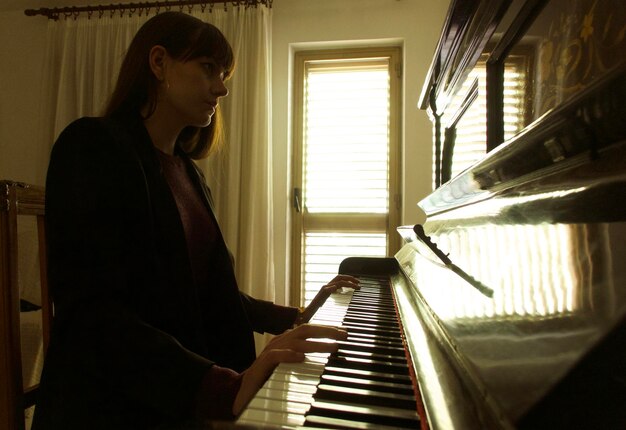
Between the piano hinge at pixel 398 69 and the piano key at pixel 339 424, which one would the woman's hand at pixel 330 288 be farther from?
the piano hinge at pixel 398 69

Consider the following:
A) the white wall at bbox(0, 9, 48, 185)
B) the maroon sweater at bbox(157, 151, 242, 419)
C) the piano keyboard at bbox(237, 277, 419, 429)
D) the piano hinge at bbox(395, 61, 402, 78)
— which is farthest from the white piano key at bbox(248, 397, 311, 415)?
the white wall at bbox(0, 9, 48, 185)

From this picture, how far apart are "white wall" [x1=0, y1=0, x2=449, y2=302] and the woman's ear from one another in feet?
5.63

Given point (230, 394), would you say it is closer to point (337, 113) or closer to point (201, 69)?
point (201, 69)

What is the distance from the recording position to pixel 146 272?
853mm

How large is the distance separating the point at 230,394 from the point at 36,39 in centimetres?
339

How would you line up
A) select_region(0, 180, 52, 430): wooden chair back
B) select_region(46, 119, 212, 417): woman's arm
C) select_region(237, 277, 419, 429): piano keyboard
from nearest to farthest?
select_region(237, 277, 419, 429): piano keyboard
select_region(46, 119, 212, 417): woman's arm
select_region(0, 180, 52, 430): wooden chair back

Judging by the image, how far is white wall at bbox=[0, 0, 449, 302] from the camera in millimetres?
2574

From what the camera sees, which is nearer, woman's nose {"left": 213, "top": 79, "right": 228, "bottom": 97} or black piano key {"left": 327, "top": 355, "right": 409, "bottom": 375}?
black piano key {"left": 327, "top": 355, "right": 409, "bottom": 375}

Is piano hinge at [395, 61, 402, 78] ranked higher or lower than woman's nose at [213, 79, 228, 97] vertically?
higher

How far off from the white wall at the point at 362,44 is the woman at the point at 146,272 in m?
1.55

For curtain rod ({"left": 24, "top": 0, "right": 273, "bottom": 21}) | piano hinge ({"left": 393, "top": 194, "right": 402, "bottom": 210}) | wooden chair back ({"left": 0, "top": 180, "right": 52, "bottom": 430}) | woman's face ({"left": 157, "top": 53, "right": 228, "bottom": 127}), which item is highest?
curtain rod ({"left": 24, "top": 0, "right": 273, "bottom": 21})

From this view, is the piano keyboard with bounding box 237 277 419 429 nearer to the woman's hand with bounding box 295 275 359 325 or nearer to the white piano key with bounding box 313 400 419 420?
the white piano key with bounding box 313 400 419 420

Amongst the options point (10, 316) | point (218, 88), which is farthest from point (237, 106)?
point (10, 316)

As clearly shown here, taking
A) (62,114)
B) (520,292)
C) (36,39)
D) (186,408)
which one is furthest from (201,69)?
(36,39)
